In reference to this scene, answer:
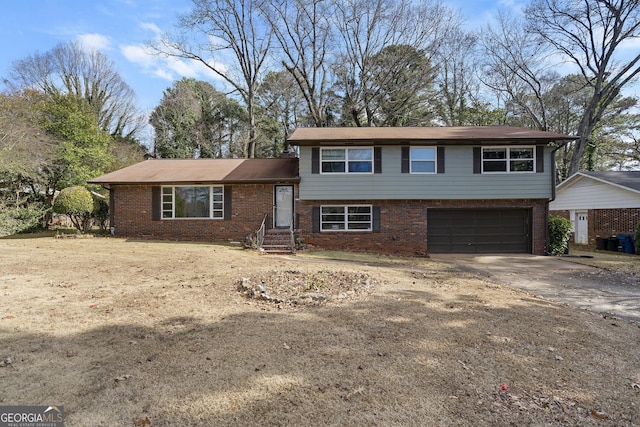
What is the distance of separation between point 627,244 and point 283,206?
16.1 m

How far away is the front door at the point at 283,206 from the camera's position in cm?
1463

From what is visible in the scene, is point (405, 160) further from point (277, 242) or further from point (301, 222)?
point (277, 242)

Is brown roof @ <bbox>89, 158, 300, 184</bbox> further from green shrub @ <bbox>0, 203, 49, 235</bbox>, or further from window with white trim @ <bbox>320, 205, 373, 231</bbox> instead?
green shrub @ <bbox>0, 203, 49, 235</bbox>

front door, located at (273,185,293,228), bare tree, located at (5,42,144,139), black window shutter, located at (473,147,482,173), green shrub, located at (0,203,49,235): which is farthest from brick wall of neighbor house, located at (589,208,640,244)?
bare tree, located at (5,42,144,139)

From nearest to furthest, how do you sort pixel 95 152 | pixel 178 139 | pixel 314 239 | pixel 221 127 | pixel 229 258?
pixel 229 258
pixel 314 239
pixel 95 152
pixel 178 139
pixel 221 127

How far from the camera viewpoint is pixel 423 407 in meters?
2.70

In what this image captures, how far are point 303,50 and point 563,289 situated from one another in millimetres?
24452

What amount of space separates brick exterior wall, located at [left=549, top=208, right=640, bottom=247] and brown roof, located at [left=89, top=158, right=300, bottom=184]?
16.1 metres

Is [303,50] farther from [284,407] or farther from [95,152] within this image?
[284,407]

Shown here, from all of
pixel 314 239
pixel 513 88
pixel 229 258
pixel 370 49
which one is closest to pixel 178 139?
pixel 370 49

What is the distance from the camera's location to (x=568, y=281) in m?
8.28

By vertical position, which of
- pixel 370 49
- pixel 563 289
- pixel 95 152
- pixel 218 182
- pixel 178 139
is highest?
pixel 370 49

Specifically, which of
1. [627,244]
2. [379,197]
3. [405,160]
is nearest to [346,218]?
[379,197]

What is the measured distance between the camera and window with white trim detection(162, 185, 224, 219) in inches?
581
